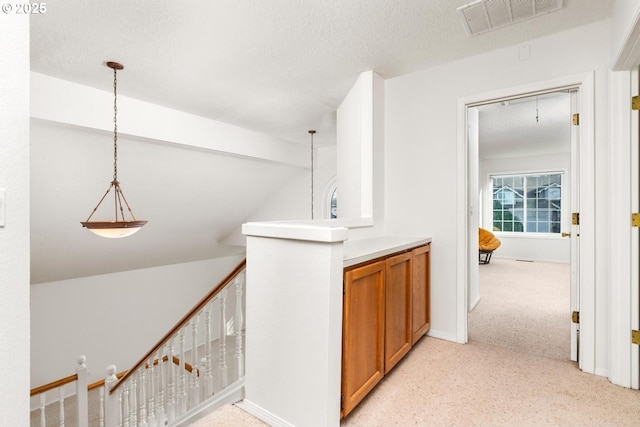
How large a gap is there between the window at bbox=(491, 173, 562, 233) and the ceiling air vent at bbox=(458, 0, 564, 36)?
636 centimetres

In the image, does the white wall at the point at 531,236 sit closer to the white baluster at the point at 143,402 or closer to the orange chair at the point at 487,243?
the orange chair at the point at 487,243

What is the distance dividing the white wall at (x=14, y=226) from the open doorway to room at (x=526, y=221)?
2867 millimetres

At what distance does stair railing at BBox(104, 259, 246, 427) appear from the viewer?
2.24m

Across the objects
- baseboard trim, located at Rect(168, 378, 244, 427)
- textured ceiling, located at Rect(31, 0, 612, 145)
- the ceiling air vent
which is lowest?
baseboard trim, located at Rect(168, 378, 244, 427)

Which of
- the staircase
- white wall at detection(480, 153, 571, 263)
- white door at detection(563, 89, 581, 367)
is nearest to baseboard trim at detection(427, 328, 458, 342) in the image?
white door at detection(563, 89, 581, 367)

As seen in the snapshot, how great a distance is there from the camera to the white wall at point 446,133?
2184mm

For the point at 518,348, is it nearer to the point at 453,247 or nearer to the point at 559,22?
the point at 453,247

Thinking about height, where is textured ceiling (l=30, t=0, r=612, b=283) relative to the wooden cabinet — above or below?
above

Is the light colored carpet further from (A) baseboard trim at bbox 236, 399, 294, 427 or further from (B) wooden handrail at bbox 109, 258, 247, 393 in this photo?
(B) wooden handrail at bbox 109, 258, 247, 393

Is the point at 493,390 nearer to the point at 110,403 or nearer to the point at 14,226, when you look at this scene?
the point at 14,226

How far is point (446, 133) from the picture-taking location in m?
2.80

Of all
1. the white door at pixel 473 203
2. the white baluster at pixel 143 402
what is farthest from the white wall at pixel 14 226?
the white door at pixel 473 203

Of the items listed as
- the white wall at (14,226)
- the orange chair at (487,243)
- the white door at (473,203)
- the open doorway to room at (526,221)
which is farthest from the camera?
the orange chair at (487,243)

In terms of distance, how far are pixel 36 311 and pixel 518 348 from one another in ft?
19.3
